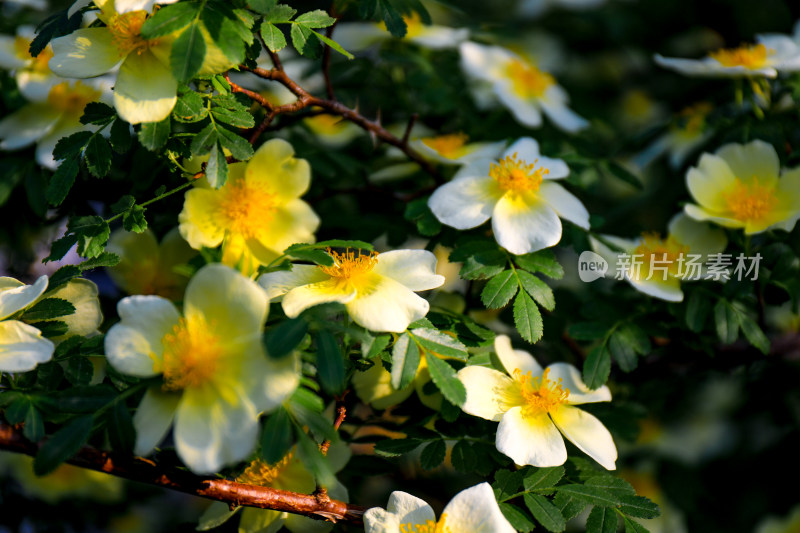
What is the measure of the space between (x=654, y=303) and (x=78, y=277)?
41.1 inches

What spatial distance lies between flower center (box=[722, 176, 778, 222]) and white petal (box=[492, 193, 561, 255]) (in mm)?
409

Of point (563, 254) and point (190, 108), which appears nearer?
point (190, 108)

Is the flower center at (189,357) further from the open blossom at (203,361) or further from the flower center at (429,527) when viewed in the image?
the flower center at (429,527)

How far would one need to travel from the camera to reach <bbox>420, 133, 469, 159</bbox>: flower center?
1.46 metres

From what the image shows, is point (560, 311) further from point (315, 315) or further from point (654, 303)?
point (315, 315)

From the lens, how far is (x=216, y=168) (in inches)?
40.2

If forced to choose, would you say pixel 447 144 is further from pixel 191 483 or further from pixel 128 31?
pixel 191 483

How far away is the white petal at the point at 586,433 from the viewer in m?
1.05

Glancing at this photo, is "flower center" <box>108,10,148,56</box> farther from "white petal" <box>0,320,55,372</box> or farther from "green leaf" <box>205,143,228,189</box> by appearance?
"white petal" <box>0,320,55,372</box>

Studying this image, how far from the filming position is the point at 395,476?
5.09ft

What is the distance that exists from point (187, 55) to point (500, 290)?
59 centimetres

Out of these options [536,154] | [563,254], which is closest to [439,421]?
[536,154]

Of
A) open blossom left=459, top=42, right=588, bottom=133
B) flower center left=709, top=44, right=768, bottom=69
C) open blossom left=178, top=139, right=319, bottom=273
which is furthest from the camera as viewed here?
open blossom left=459, top=42, right=588, bottom=133

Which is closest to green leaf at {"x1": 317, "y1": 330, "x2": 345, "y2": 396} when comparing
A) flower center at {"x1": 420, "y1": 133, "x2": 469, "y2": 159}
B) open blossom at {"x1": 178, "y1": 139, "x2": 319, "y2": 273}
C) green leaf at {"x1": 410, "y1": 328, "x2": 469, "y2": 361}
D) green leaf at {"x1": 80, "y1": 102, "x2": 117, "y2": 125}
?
green leaf at {"x1": 410, "y1": 328, "x2": 469, "y2": 361}
